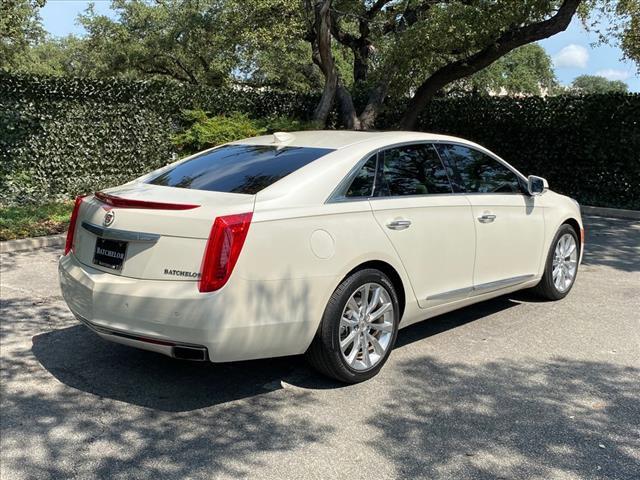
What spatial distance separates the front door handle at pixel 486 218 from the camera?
5.05 metres

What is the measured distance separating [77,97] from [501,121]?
9096 mm

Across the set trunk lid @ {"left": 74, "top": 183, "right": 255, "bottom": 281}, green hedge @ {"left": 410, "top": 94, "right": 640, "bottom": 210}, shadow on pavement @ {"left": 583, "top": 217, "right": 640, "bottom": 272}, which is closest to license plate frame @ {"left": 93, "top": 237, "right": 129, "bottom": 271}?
trunk lid @ {"left": 74, "top": 183, "right": 255, "bottom": 281}

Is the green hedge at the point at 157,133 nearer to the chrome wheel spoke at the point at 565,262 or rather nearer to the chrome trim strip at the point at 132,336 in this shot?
the chrome wheel spoke at the point at 565,262

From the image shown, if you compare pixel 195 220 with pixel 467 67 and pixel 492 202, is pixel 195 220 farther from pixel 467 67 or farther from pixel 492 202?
pixel 467 67

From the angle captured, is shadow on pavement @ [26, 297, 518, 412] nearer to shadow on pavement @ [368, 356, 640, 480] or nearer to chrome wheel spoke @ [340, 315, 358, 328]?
chrome wheel spoke @ [340, 315, 358, 328]

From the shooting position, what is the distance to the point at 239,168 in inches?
174

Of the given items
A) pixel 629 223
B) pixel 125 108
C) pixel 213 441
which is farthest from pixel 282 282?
pixel 125 108

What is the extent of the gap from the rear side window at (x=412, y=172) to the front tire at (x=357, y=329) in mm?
691

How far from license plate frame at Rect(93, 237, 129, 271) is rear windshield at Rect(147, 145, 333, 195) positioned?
65 cm

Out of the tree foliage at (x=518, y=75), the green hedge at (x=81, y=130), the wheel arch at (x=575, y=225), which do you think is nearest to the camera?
the wheel arch at (x=575, y=225)

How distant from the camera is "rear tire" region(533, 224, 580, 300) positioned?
5.99m

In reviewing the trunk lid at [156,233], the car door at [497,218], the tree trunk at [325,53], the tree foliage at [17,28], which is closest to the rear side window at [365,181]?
the trunk lid at [156,233]

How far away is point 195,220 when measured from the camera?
3.63 meters

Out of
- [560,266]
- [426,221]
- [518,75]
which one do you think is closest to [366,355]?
[426,221]
